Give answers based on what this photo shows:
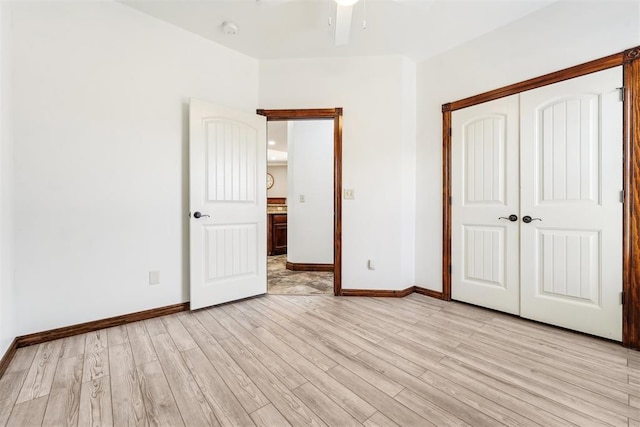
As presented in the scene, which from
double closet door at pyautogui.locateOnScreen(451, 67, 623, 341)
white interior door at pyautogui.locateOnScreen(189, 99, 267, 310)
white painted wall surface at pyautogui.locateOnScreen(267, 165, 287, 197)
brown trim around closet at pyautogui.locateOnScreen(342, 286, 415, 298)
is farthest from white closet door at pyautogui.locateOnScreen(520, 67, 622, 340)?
white painted wall surface at pyautogui.locateOnScreen(267, 165, 287, 197)

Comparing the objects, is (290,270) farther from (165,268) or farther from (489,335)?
(489,335)

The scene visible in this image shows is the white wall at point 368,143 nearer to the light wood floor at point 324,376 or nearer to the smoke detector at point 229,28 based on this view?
the smoke detector at point 229,28

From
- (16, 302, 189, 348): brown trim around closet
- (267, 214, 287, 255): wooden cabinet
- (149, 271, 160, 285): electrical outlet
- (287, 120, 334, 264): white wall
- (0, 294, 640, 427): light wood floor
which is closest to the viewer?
(0, 294, 640, 427): light wood floor

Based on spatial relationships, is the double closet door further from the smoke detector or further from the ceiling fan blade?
the smoke detector

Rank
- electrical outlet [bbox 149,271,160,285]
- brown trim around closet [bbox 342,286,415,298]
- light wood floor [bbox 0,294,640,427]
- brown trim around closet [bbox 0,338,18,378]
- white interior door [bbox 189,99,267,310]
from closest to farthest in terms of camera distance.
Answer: light wood floor [bbox 0,294,640,427]
brown trim around closet [bbox 0,338,18,378]
electrical outlet [bbox 149,271,160,285]
white interior door [bbox 189,99,267,310]
brown trim around closet [bbox 342,286,415,298]

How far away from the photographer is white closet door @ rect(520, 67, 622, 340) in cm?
194

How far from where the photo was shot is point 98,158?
2.15m

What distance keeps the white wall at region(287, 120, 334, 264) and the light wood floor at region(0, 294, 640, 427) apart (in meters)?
2.07

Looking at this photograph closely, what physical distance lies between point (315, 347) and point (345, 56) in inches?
113

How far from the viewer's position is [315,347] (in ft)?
6.22

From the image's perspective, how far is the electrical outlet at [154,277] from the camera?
94.6 inches

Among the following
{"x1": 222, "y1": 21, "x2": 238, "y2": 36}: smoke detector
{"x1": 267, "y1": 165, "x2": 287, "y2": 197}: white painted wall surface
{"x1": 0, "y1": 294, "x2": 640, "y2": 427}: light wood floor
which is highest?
{"x1": 222, "y1": 21, "x2": 238, "y2": 36}: smoke detector

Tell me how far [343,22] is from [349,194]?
5.20ft

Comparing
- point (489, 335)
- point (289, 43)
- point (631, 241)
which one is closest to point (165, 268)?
point (289, 43)
